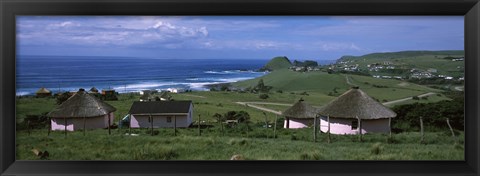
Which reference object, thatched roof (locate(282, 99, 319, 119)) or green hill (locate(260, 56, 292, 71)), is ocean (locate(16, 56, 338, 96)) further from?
thatched roof (locate(282, 99, 319, 119))

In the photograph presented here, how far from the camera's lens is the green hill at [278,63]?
4043 mm

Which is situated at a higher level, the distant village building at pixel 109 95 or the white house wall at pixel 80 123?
the distant village building at pixel 109 95

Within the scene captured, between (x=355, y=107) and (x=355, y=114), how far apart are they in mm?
309

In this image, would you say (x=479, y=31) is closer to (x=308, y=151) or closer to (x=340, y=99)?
(x=340, y=99)

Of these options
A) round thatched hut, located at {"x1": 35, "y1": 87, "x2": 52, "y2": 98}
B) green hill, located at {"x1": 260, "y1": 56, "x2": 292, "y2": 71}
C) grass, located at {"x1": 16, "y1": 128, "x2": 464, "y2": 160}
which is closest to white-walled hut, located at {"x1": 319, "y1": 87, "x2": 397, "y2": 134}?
grass, located at {"x1": 16, "y1": 128, "x2": 464, "y2": 160}

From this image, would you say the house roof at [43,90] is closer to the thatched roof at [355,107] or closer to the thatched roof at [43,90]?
the thatched roof at [43,90]

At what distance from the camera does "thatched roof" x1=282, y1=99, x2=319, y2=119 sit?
4164 mm

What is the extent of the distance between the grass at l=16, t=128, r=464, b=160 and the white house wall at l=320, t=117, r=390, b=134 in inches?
6.1

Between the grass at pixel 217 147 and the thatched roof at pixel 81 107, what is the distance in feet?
0.62

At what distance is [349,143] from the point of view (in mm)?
4078

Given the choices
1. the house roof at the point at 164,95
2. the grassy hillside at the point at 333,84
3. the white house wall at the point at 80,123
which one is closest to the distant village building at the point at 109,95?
the white house wall at the point at 80,123

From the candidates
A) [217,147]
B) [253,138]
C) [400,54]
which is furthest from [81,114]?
[400,54]

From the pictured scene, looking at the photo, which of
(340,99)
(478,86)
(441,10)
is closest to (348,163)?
(340,99)

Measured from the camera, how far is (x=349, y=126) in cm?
454
